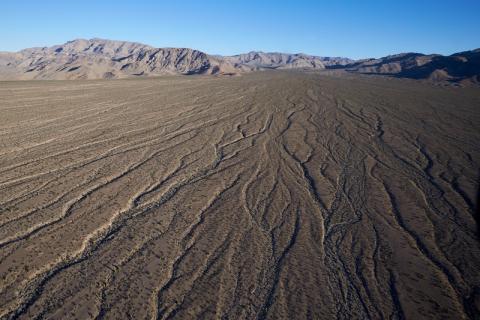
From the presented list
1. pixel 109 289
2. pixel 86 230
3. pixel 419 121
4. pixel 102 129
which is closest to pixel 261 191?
pixel 86 230

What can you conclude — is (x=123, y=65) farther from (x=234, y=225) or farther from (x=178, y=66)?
(x=234, y=225)

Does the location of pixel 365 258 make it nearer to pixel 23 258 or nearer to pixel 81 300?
pixel 81 300

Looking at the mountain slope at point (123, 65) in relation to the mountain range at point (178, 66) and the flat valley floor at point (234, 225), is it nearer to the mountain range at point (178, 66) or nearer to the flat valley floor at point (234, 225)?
the mountain range at point (178, 66)

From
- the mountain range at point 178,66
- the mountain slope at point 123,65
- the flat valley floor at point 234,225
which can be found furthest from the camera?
the mountain slope at point 123,65

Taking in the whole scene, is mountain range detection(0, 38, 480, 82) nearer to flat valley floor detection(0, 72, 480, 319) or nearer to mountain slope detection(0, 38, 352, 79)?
mountain slope detection(0, 38, 352, 79)

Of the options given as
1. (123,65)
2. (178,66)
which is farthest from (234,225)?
(178,66)

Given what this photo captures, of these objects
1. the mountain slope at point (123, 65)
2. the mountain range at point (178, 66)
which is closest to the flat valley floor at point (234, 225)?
the mountain range at point (178, 66)

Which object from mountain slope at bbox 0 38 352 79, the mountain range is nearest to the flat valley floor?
the mountain range

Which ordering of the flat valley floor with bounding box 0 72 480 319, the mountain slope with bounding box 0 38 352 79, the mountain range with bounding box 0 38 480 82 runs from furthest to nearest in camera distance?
the mountain slope with bounding box 0 38 352 79, the mountain range with bounding box 0 38 480 82, the flat valley floor with bounding box 0 72 480 319
